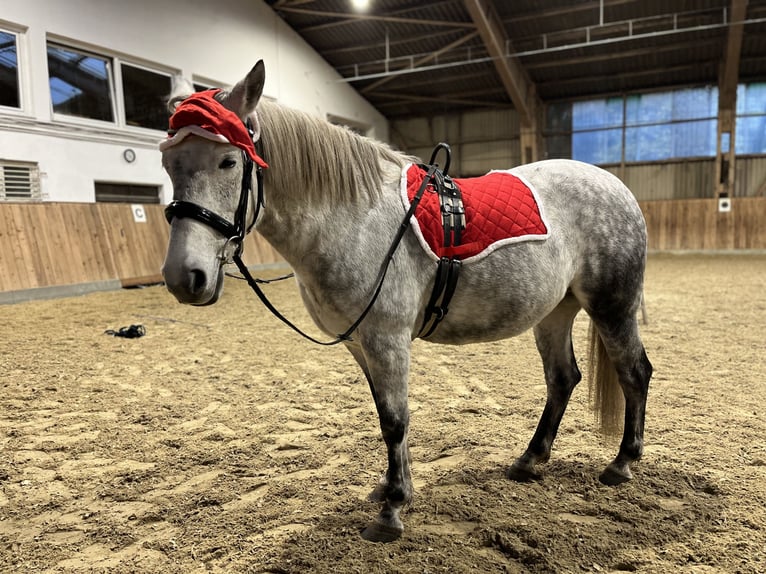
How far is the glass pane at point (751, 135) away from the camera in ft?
48.0

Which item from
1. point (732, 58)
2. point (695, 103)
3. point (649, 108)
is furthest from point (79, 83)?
point (695, 103)

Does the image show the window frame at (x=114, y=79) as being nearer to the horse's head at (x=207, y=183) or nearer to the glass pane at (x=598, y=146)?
the horse's head at (x=207, y=183)

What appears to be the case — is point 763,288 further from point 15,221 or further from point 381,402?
point 15,221

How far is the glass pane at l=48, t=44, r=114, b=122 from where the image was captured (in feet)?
29.0

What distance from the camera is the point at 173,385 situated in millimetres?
3613

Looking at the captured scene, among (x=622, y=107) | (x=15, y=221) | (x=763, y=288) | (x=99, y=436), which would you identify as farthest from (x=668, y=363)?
(x=622, y=107)

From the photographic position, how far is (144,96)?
34.3 feet

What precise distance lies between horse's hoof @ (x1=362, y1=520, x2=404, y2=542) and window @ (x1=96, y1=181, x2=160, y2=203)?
391 inches

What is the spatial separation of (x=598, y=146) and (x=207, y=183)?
57.4 ft

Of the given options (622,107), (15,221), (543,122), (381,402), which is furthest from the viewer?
(543,122)

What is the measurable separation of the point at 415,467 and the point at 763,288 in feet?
25.2

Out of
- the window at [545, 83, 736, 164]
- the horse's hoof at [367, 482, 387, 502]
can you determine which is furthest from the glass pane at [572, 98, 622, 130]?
the horse's hoof at [367, 482, 387, 502]

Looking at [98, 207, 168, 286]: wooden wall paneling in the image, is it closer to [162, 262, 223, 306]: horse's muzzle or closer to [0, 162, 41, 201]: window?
[0, 162, 41, 201]: window

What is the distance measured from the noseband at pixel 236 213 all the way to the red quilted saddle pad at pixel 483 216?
1.82 ft
